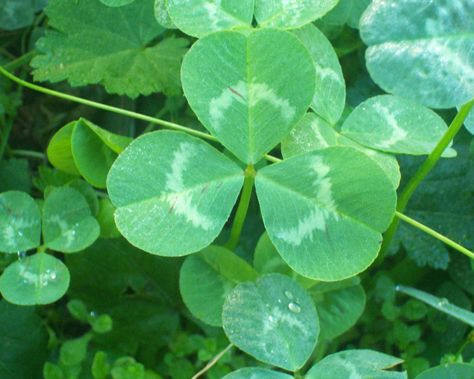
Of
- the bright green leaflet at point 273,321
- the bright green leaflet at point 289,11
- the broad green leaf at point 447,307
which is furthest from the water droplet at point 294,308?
the bright green leaflet at point 289,11

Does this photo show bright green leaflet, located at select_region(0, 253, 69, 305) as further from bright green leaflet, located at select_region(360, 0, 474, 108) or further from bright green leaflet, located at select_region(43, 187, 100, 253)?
bright green leaflet, located at select_region(360, 0, 474, 108)

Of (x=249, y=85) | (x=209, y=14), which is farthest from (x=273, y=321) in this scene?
(x=209, y=14)

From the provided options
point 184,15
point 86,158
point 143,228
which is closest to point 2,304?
point 86,158

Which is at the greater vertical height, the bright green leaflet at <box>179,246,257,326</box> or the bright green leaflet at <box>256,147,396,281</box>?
the bright green leaflet at <box>256,147,396,281</box>

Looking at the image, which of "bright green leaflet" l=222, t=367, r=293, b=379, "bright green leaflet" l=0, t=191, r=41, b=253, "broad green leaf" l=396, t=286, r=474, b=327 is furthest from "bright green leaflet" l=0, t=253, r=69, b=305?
"broad green leaf" l=396, t=286, r=474, b=327

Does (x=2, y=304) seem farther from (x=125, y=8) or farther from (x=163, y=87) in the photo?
(x=125, y=8)
